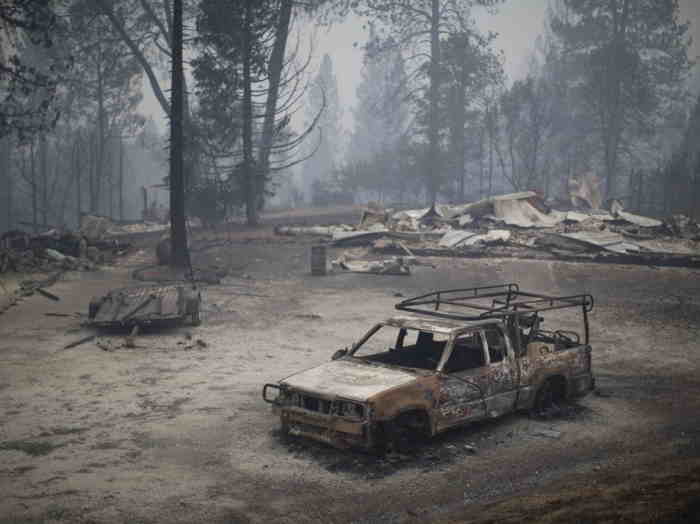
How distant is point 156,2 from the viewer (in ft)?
135

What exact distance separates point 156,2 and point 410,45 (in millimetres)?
18063

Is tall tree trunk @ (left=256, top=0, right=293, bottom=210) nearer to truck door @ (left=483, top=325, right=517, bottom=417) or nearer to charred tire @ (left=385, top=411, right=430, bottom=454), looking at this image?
truck door @ (left=483, top=325, right=517, bottom=417)

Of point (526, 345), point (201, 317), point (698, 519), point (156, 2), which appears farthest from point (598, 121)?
point (698, 519)

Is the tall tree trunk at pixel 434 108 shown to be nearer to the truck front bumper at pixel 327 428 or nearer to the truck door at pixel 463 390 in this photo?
the truck door at pixel 463 390

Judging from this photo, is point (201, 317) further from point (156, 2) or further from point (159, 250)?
point (156, 2)

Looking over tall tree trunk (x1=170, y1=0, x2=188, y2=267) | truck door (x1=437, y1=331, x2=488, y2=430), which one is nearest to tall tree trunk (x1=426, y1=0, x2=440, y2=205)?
tall tree trunk (x1=170, y1=0, x2=188, y2=267)

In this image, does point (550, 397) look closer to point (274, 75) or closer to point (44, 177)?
point (274, 75)

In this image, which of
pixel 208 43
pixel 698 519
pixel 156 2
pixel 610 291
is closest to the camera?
pixel 698 519

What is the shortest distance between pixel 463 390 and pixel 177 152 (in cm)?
1534

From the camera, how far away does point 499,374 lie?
8.30 m

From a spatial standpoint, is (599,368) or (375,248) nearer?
(599,368)

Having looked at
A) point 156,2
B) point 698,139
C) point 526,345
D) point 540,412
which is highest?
point 156,2

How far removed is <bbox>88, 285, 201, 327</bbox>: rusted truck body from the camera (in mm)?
13555

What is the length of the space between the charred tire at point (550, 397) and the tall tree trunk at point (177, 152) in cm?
1459
